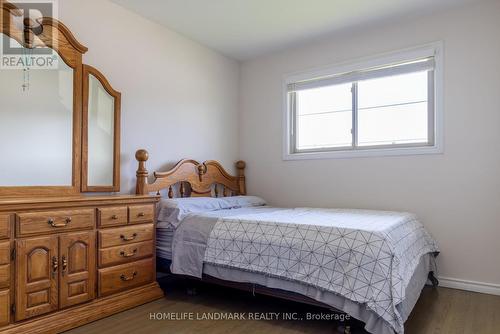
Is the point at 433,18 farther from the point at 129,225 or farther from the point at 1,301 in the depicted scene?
the point at 1,301

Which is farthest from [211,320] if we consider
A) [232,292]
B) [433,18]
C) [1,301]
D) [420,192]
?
[433,18]

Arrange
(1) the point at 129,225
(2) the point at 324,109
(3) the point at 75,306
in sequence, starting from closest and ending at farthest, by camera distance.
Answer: (3) the point at 75,306 < (1) the point at 129,225 < (2) the point at 324,109

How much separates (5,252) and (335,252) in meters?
1.77

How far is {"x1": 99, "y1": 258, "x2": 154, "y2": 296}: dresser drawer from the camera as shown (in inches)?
88.0

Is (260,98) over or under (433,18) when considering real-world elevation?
under

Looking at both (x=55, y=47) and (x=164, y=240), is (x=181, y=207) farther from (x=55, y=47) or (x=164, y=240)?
(x=55, y=47)

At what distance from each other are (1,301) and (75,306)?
1.38 ft

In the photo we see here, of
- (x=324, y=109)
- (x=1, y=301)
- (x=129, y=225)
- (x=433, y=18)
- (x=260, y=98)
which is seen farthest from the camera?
(x=260, y=98)

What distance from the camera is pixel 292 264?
82.7 inches

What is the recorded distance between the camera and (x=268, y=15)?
298 cm

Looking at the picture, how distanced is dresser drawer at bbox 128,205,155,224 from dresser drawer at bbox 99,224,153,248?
0.04 meters

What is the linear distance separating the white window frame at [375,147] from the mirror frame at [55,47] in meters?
2.11

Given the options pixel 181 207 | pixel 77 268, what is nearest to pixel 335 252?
pixel 181 207

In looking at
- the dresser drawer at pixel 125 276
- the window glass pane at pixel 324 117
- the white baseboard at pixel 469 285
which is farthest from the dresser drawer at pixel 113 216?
the white baseboard at pixel 469 285
